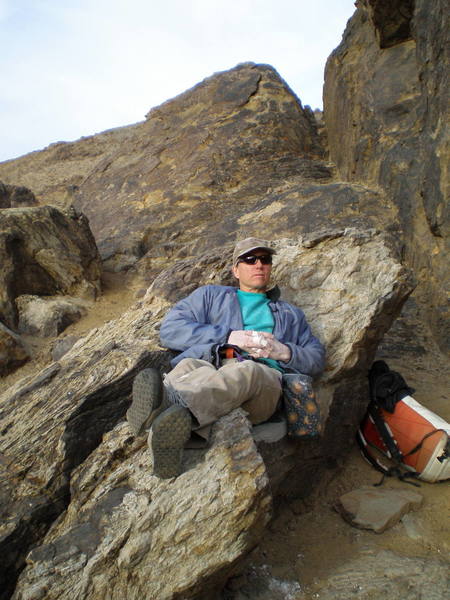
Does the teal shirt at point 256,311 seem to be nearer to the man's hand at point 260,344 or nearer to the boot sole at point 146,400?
the man's hand at point 260,344

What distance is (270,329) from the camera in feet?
11.5

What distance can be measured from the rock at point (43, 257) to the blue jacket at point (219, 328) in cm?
476

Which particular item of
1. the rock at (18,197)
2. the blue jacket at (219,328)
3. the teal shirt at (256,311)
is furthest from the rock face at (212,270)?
the rock at (18,197)

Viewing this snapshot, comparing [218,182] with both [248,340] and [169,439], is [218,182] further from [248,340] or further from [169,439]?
[169,439]

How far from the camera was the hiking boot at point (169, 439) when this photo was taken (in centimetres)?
231

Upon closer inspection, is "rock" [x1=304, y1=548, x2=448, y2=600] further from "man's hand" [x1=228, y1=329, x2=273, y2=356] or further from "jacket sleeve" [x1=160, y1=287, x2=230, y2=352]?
"jacket sleeve" [x1=160, y1=287, x2=230, y2=352]

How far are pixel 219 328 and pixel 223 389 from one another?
79cm

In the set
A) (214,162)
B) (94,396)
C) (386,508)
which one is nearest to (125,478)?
(94,396)

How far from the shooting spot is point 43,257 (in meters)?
7.90

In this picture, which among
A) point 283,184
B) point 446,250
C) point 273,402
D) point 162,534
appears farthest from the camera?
point 283,184

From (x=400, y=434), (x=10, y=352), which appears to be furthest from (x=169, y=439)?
(x=10, y=352)

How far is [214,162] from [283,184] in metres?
1.91

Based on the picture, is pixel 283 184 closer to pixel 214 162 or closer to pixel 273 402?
pixel 214 162

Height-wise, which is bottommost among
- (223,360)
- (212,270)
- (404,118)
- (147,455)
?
(147,455)
